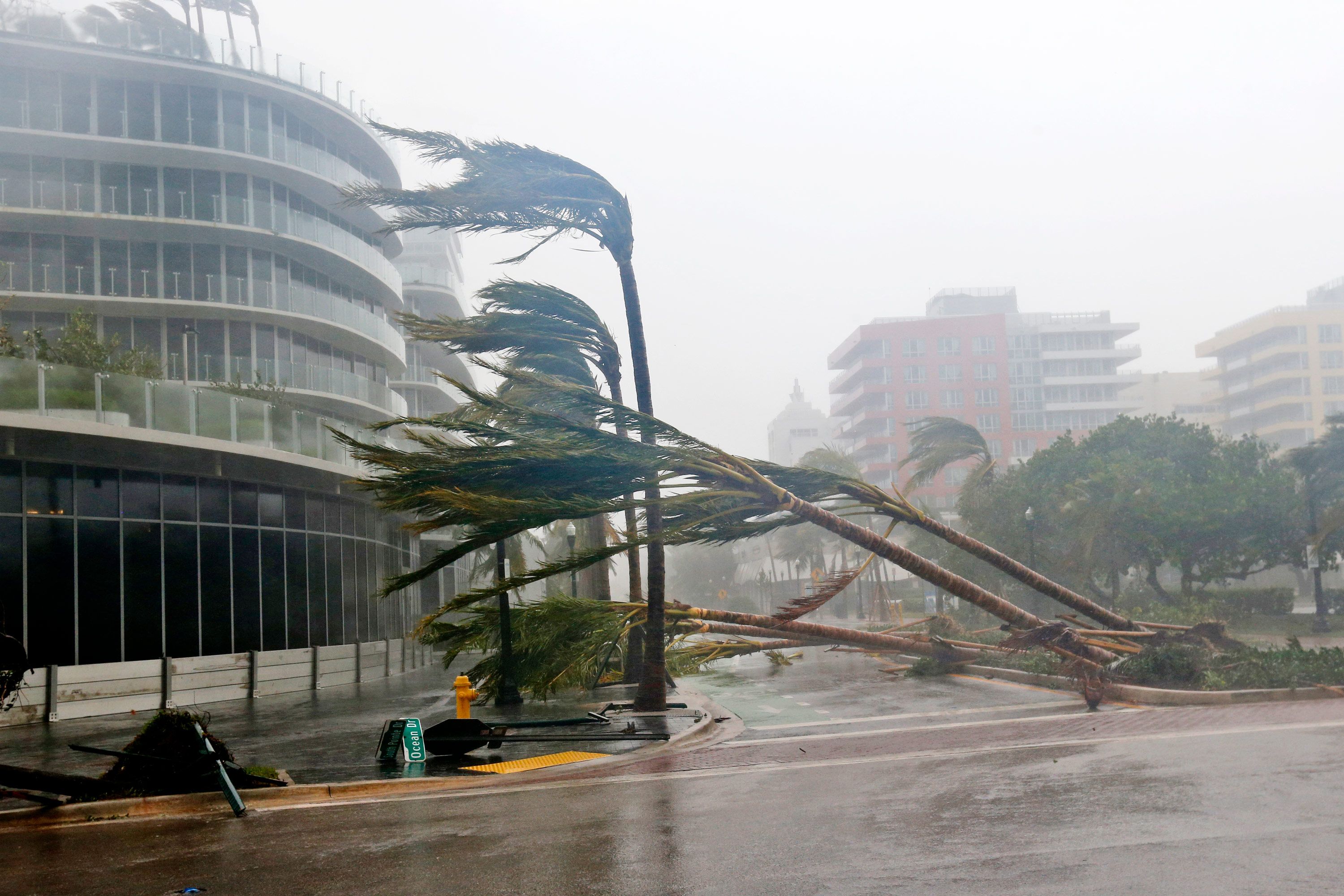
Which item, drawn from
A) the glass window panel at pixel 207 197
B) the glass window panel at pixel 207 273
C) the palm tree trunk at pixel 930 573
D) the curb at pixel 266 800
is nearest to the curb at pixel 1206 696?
the palm tree trunk at pixel 930 573

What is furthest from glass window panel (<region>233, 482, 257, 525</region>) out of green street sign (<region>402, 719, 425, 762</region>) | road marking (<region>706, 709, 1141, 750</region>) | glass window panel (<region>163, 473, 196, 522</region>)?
road marking (<region>706, 709, 1141, 750</region>)

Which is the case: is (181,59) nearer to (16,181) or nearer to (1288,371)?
(16,181)

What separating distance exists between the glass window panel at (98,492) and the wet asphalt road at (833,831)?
42.7 feet

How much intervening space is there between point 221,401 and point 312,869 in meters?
17.3

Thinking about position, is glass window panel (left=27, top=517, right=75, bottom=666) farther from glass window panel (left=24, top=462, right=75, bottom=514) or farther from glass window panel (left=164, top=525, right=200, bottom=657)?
glass window panel (left=164, top=525, right=200, bottom=657)

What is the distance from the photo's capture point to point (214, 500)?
24.0 metres

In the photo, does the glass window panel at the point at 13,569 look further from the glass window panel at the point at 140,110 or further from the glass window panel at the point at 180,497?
the glass window panel at the point at 140,110

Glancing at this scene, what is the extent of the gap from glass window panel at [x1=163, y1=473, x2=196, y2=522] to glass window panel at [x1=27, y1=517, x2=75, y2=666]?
91.8 inches

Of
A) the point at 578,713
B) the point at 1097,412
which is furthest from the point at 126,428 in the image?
the point at 1097,412

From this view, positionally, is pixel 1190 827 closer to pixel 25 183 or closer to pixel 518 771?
pixel 518 771

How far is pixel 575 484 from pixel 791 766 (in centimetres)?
454

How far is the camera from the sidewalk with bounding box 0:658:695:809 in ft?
41.0

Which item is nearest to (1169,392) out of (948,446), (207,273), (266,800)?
(948,446)

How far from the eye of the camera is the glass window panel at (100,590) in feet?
67.7
